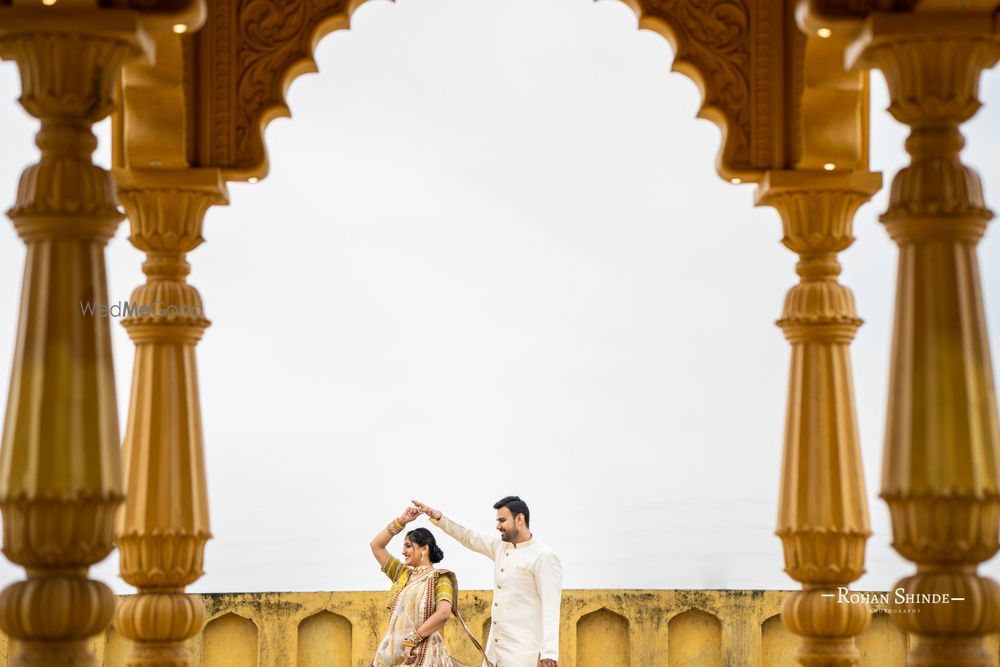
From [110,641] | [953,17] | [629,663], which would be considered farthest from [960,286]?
[110,641]

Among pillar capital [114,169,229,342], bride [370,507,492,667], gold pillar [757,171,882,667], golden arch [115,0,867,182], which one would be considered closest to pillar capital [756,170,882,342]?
Answer: gold pillar [757,171,882,667]

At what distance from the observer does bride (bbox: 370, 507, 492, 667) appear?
10.3 metres

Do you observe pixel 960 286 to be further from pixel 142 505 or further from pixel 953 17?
pixel 142 505

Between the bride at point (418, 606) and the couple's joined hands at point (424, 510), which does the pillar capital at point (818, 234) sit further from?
the bride at point (418, 606)

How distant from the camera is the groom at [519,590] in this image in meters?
10.1

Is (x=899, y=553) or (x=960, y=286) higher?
(x=960, y=286)

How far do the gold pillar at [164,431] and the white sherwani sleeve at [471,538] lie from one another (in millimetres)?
1927

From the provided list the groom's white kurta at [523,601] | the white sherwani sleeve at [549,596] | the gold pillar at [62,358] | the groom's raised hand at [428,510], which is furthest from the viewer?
the groom's raised hand at [428,510]

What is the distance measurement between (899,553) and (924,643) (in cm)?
34

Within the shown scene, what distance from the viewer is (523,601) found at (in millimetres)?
10250

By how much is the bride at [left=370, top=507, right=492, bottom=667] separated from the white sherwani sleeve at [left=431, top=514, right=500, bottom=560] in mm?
170

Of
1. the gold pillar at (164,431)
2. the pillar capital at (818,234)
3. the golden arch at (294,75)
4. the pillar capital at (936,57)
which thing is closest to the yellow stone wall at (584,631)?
the gold pillar at (164,431)

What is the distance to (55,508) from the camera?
5945mm

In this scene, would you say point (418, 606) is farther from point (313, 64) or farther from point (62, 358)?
point (62, 358)
